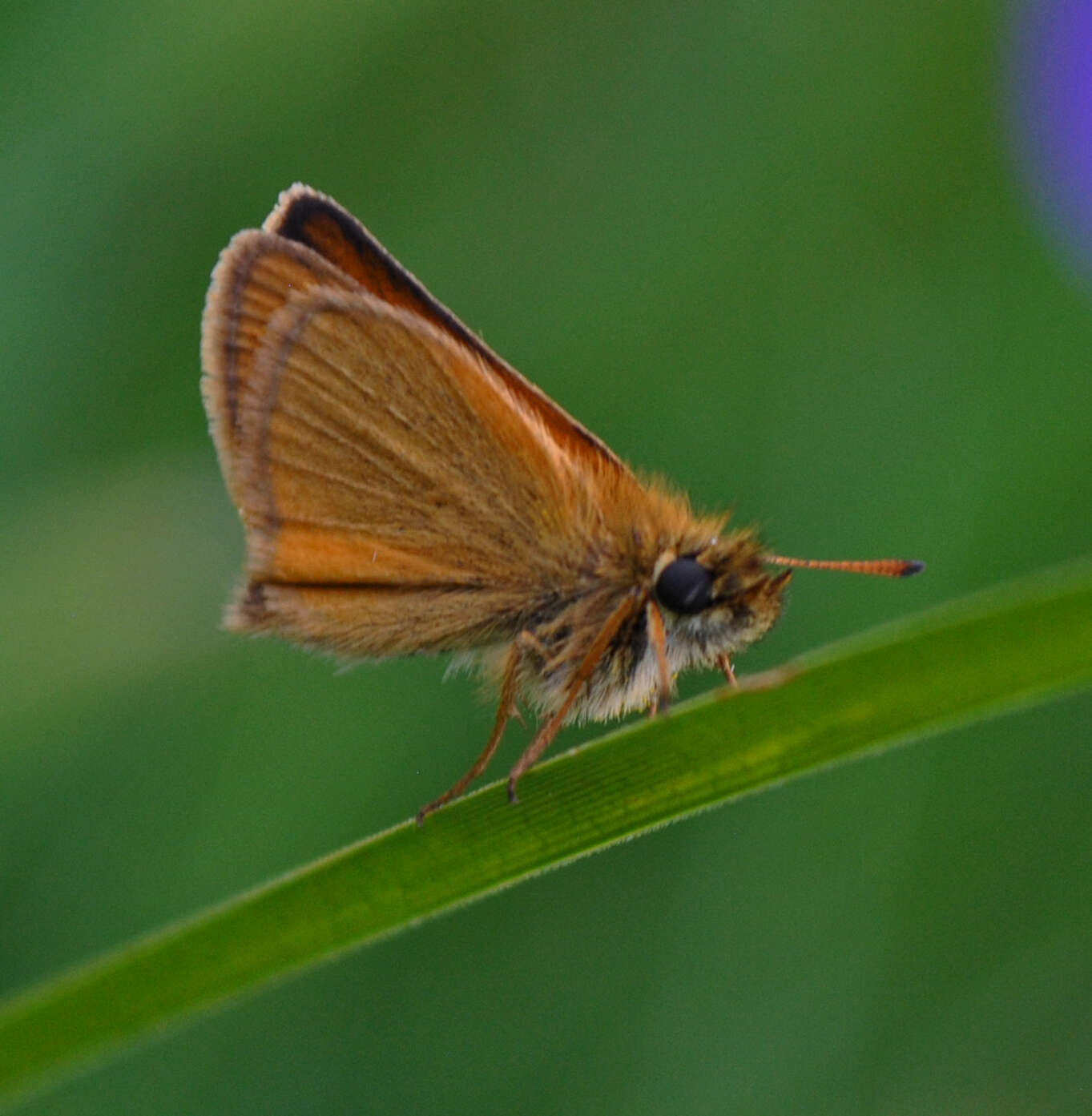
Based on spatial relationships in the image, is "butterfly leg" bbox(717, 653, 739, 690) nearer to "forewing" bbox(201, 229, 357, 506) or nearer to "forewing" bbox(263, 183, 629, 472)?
"forewing" bbox(263, 183, 629, 472)

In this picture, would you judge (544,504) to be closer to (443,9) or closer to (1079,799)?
(1079,799)

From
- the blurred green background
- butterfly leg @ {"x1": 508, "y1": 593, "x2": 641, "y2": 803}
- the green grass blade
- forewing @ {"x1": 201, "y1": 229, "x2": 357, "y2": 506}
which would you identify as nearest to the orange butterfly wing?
forewing @ {"x1": 201, "y1": 229, "x2": 357, "y2": 506}

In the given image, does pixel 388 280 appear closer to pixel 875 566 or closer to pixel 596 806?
pixel 875 566

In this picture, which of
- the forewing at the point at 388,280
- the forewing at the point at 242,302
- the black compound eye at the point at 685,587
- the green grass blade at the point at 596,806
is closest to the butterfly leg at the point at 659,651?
the black compound eye at the point at 685,587

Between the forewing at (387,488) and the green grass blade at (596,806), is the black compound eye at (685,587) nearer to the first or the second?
the forewing at (387,488)

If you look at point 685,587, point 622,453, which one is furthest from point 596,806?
point 622,453

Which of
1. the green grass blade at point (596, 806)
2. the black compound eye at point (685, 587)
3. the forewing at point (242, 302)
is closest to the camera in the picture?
the green grass blade at point (596, 806)
